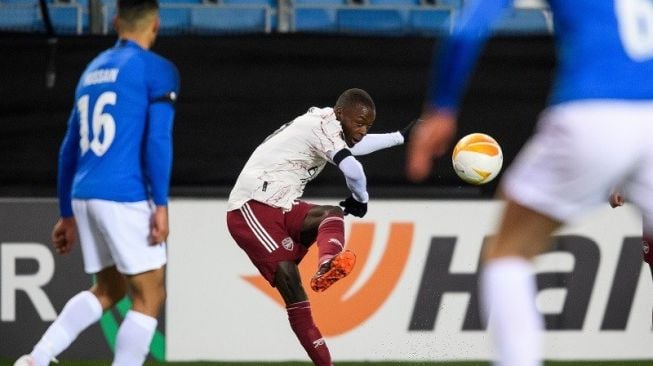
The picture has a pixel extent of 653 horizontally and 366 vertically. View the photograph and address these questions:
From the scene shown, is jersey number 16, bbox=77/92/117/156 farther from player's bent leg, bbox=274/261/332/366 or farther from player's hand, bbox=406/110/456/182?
player's hand, bbox=406/110/456/182

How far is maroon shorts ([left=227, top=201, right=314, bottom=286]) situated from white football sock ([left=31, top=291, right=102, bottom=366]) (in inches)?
61.4

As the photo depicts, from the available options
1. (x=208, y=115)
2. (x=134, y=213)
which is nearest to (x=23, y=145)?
(x=208, y=115)

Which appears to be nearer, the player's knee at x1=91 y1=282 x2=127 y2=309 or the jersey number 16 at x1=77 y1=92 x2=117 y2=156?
the jersey number 16 at x1=77 y1=92 x2=117 y2=156

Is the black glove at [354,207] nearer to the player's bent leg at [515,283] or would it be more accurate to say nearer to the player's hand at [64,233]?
the player's hand at [64,233]

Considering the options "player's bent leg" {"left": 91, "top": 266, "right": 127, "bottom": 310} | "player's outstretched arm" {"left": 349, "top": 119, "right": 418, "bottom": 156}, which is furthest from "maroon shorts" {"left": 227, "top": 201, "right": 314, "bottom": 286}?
"player's bent leg" {"left": 91, "top": 266, "right": 127, "bottom": 310}

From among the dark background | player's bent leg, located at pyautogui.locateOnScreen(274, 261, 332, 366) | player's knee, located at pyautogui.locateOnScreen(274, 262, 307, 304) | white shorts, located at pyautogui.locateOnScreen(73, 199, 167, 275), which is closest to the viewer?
white shorts, located at pyautogui.locateOnScreen(73, 199, 167, 275)

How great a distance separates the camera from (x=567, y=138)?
328cm

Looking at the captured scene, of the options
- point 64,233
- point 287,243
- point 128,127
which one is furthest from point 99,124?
point 287,243

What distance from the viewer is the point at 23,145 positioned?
8812 mm

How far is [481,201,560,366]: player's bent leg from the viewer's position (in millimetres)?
3346

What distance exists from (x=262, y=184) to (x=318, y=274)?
76 cm

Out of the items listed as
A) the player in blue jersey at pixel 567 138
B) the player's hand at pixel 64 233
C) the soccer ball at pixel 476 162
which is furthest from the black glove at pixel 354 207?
the player in blue jersey at pixel 567 138

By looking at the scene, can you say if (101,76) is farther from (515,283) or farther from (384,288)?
(384,288)

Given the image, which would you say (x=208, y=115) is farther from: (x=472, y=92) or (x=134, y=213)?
(x=134, y=213)
